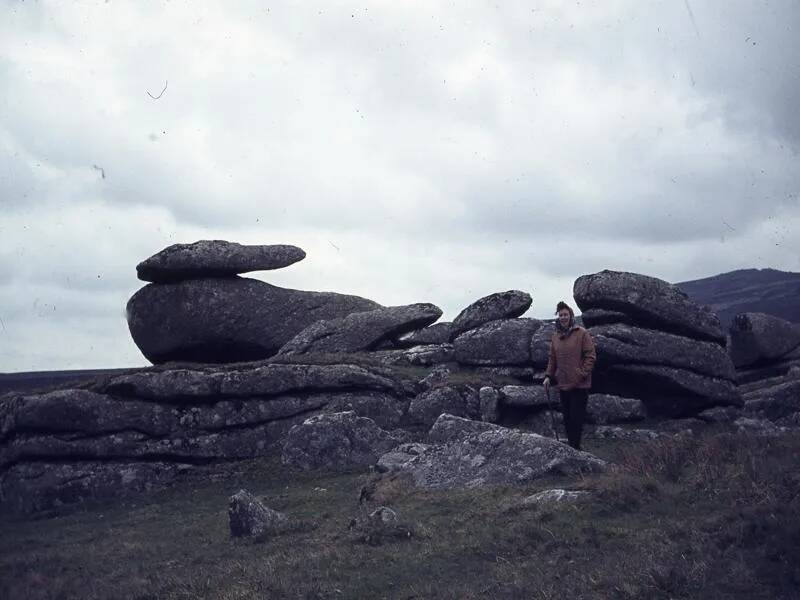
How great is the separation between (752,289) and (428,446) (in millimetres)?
137665

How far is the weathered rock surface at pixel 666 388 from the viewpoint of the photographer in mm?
26328

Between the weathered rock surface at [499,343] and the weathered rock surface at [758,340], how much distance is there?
1730cm

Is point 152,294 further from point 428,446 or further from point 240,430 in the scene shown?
point 428,446

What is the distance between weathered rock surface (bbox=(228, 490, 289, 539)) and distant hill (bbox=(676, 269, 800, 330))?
349 ft

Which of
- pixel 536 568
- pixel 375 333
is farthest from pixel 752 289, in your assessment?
pixel 536 568

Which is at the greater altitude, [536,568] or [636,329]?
[636,329]

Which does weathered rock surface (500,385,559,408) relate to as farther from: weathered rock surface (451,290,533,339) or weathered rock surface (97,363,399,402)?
weathered rock surface (451,290,533,339)

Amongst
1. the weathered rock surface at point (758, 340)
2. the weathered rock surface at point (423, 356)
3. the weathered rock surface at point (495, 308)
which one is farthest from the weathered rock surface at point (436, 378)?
the weathered rock surface at point (758, 340)

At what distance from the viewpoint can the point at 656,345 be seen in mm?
26672

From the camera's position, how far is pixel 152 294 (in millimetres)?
34219

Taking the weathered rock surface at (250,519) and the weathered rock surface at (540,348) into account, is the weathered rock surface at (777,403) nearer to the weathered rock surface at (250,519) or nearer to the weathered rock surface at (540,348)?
the weathered rock surface at (540,348)

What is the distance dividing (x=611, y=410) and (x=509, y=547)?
15682 millimetres

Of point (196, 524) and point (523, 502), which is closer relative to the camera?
point (523, 502)

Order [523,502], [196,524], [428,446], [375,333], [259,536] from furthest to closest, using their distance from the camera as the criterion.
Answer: [375,333] → [428,446] → [196,524] → [259,536] → [523,502]
